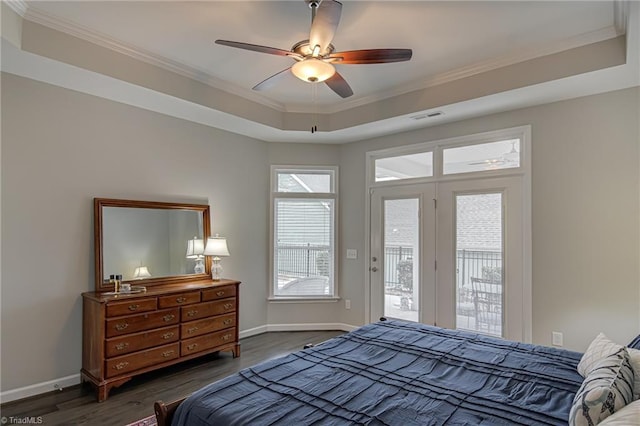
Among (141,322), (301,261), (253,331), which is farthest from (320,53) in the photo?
(253,331)

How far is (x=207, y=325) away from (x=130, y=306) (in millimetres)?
871

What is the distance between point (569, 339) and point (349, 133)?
10.8 ft

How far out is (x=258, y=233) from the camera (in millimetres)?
5020

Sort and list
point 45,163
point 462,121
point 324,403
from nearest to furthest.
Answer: point 324,403, point 45,163, point 462,121

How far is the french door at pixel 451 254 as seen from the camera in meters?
3.80

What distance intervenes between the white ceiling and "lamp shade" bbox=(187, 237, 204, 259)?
152 cm

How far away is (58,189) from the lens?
3234 millimetres

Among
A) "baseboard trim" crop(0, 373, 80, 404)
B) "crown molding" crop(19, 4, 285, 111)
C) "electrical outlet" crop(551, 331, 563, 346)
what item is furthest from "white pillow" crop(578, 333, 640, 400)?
"baseboard trim" crop(0, 373, 80, 404)

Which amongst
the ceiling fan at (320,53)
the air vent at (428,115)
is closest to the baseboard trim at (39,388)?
the ceiling fan at (320,53)

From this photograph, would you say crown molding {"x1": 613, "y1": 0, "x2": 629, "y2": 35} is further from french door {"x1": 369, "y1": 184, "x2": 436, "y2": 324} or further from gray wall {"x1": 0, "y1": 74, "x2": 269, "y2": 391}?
gray wall {"x1": 0, "y1": 74, "x2": 269, "y2": 391}

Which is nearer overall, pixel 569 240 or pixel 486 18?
pixel 486 18

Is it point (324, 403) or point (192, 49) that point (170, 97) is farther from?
point (324, 403)

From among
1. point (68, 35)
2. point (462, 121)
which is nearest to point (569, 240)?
point (462, 121)

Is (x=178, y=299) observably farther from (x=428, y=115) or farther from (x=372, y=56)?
(x=428, y=115)
